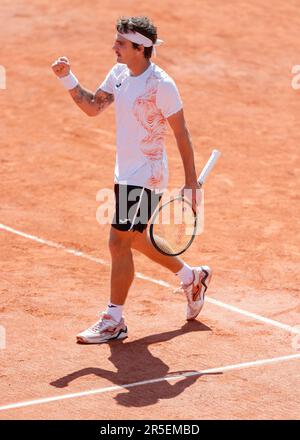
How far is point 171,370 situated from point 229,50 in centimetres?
1196

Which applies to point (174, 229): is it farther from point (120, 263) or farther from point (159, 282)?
point (159, 282)

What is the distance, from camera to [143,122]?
791cm

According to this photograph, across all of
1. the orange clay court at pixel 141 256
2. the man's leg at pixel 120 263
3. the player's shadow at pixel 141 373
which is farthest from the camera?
the man's leg at pixel 120 263

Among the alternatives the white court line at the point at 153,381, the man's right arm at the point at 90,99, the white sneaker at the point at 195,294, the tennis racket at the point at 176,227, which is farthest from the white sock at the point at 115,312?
the man's right arm at the point at 90,99

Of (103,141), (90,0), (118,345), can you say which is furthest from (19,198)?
(90,0)

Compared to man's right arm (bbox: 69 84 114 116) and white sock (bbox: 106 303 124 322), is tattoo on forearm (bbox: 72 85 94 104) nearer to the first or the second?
man's right arm (bbox: 69 84 114 116)

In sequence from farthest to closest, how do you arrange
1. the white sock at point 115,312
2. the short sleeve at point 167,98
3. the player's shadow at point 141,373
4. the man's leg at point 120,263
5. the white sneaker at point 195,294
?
the white sneaker at point 195,294
the white sock at point 115,312
the man's leg at point 120,263
the short sleeve at point 167,98
the player's shadow at point 141,373

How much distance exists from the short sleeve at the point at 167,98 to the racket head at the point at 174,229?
71 cm

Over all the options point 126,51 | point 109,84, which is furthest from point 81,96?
point 126,51

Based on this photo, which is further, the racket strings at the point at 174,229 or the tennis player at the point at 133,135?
the racket strings at the point at 174,229

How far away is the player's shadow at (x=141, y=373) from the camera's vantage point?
23.3 ft

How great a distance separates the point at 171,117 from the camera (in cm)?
785

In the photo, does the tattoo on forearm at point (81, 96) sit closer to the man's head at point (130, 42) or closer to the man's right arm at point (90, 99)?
the man's right arm at point (90, 99)

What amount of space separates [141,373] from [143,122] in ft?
6.05
